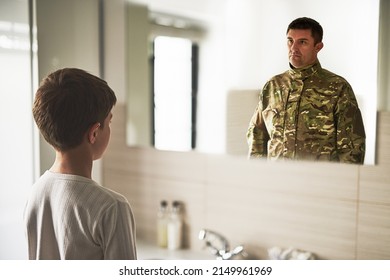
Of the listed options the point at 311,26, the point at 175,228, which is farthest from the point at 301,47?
the point at 175,228

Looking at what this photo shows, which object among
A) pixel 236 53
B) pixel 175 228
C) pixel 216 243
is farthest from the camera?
pixel 175 228

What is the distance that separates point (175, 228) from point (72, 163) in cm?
57

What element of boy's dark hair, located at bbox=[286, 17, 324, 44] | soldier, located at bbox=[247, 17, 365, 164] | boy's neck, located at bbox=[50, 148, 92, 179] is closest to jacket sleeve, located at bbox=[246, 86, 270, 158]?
soldier, located at bbox=[247, 17, 365, 164]

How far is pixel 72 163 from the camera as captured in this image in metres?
0.92

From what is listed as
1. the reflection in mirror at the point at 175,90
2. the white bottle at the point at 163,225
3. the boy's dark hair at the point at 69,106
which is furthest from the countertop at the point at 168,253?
the boy's dark hair at the point at 69,106

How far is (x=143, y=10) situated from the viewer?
1334 mm

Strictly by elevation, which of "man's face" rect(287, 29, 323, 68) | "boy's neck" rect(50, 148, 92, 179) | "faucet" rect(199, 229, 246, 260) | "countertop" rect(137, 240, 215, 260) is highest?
"man's face" rect(287, 29, 323, 68)

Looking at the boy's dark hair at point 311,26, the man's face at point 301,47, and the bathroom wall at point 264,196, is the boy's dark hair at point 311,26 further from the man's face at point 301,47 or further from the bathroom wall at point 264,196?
the bathroom wall at point 264,196

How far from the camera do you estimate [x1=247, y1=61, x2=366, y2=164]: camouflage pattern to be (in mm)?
990

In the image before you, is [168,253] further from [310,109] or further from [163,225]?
[310,109]

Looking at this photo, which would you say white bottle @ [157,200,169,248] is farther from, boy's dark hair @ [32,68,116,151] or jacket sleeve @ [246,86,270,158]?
boy's dark hair @ [32,68,116,151]

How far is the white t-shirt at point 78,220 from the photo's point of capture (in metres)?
0.86

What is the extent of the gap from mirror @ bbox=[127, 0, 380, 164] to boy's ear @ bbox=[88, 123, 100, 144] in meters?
0.36
